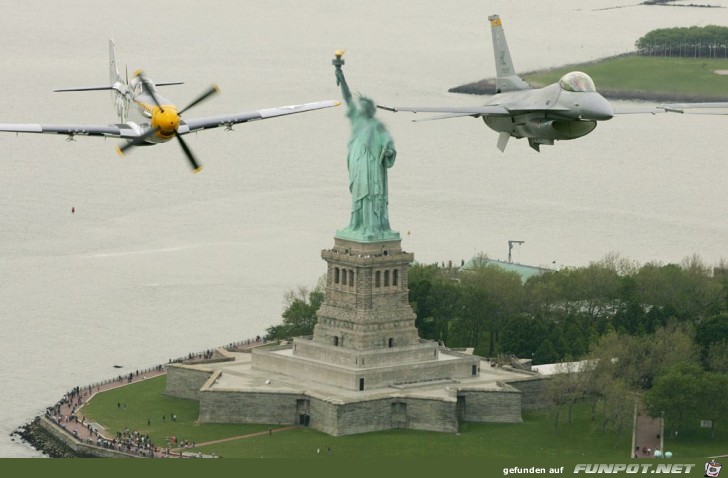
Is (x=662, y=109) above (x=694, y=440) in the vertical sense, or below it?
above

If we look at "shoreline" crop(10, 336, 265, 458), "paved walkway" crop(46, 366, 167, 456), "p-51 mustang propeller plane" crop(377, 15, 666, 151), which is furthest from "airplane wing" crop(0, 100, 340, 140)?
"paved walkway" crop(46, 366, 167, 456)

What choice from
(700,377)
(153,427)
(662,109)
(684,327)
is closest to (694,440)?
(700,377)

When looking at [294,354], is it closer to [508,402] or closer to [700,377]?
[508,402]

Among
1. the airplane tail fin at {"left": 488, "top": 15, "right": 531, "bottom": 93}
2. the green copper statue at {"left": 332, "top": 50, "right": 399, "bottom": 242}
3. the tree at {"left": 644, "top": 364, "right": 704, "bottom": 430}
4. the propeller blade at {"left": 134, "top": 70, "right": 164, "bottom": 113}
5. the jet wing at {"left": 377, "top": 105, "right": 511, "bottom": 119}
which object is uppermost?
the airplane tail fin at {"left": 488, "top": 15, "right": 531, "bottom": 93}

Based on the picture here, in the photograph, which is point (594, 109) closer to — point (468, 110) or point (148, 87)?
point (468, 110)

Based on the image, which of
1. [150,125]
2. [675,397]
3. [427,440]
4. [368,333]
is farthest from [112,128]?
[368,333]

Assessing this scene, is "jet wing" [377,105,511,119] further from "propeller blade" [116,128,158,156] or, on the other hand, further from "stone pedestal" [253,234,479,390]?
"stone pedestal" [253,234,479,390]
